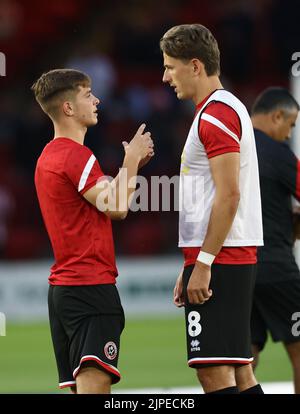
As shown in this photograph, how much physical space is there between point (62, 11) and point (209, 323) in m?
12.6

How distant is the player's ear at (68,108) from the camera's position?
18.0 feet

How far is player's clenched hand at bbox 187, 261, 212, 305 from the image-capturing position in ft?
17.0

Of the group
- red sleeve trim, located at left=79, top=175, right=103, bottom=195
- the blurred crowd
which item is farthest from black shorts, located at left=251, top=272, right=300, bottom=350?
the blurred crowd

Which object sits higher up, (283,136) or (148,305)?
(283,136)

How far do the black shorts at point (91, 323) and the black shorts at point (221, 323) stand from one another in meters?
0.36

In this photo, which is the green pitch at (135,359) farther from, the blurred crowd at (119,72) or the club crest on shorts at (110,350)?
the club crest on shorts at (110,350)

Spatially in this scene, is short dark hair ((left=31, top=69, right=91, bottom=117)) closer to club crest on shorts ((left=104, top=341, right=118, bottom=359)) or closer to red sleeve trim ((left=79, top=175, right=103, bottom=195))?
red sleeve trim ((left=79, top=175, right=103, bottom=195))

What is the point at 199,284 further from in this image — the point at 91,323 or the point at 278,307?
the point at 278,307

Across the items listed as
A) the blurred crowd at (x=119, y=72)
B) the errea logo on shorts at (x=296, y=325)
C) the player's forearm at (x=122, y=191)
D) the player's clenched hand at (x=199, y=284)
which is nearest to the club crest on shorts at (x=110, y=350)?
the player's clenched hand at (x=199, y=284)

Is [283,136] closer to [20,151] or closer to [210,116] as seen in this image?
[210,116]

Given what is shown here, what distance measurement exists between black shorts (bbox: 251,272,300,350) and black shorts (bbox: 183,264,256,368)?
1.57 meters

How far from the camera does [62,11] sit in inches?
680
